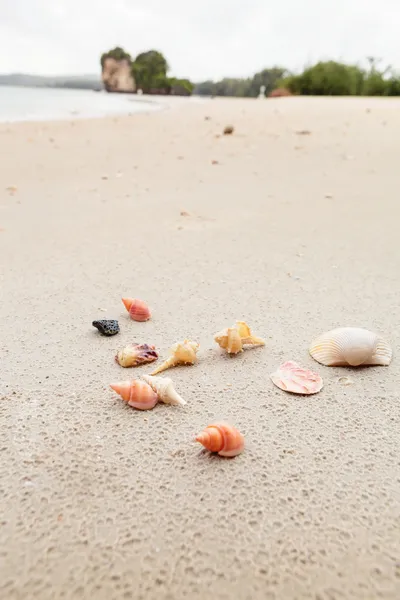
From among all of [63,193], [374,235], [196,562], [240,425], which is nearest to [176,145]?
[63,193]

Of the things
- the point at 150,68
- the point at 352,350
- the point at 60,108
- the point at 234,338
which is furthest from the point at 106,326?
the point at 150,68

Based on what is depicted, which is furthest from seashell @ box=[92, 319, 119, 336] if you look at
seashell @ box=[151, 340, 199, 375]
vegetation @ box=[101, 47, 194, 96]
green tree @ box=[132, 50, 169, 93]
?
green tree @ box=[132, 50, 169, 93]

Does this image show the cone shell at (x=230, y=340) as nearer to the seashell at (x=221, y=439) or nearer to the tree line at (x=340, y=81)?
the seashell at (x=221, y=439)

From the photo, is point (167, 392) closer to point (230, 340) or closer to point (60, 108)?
point (230, 340)

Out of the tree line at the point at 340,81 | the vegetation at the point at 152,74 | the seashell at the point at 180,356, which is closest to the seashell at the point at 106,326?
the seashell at the point at 180,356

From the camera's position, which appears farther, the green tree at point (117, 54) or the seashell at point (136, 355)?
the green tree at point (117, 54)
